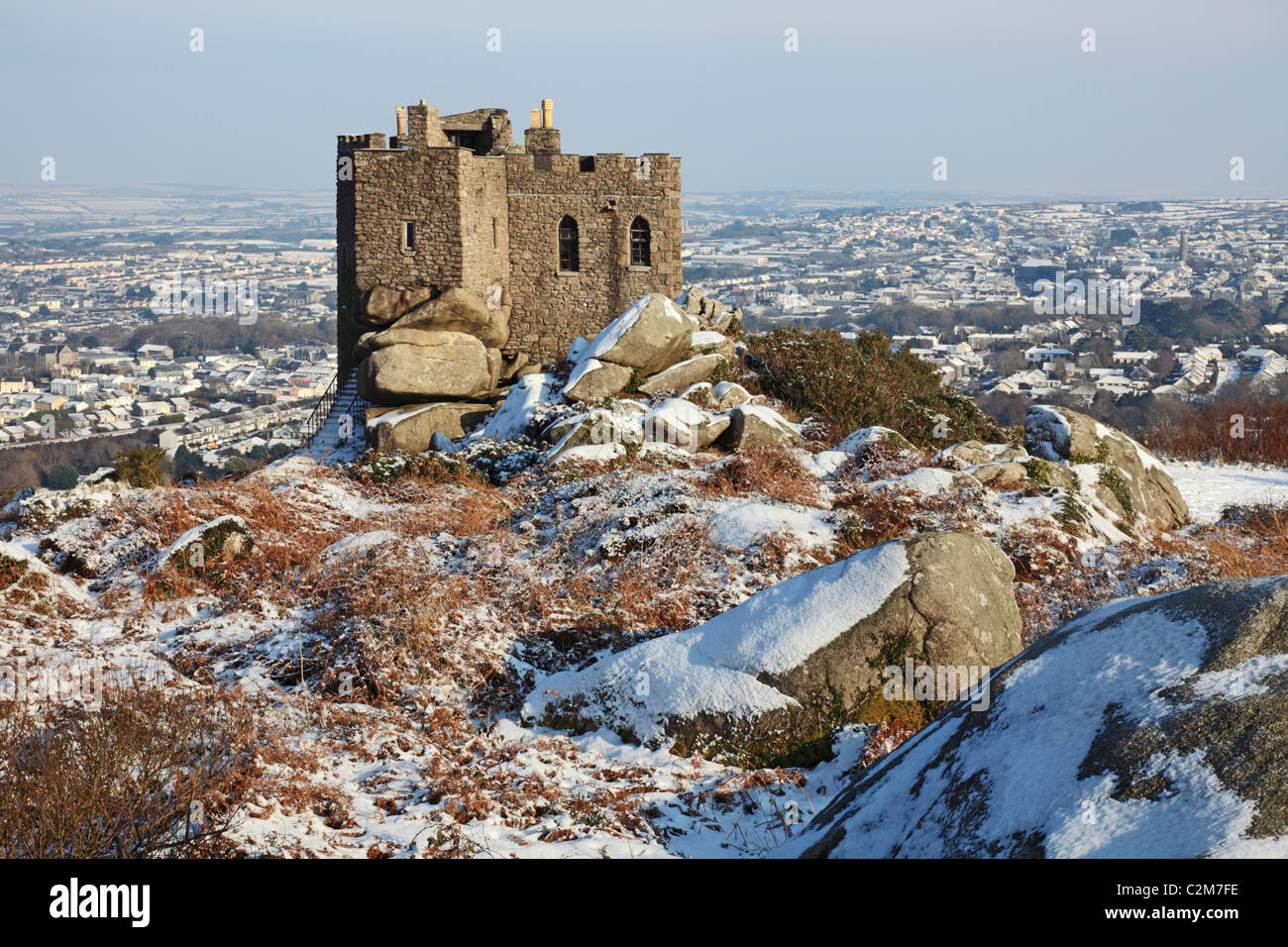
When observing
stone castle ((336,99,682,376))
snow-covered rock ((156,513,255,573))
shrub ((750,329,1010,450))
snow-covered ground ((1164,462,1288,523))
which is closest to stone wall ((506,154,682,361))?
stone castle ((336,99,682,376))

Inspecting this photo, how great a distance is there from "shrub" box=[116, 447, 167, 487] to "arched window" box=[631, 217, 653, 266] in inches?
481

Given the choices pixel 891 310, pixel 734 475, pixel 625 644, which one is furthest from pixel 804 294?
pixel 625 644

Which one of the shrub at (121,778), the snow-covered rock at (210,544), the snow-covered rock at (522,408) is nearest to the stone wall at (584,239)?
the snow-covered rock at (522,408)

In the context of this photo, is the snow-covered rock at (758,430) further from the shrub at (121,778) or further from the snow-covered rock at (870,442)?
the shrub at (121,778)

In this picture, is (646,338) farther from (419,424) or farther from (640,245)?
(640,245)

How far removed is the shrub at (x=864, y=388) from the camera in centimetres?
1762

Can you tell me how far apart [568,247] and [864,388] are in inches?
367

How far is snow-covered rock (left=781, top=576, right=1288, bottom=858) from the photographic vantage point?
3.00m

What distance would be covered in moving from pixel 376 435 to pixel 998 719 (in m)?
18.0

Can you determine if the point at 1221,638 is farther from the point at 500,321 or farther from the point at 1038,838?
the point at 500,321

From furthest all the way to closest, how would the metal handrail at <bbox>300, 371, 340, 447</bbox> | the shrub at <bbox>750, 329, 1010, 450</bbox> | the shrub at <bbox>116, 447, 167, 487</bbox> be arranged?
the metal handrail at <bbox>300, 371, 340, 447</bbox> → the shrub at <bbox>750, 329, 1010, 450</bbox> → the shrub at <bbox>116, 447, 167, 487</bbox>

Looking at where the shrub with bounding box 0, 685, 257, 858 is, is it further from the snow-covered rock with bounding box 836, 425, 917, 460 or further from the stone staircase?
the stone staircase

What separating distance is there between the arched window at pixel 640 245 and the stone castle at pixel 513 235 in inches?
1.1

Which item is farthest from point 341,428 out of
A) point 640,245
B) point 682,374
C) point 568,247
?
point 682,374
